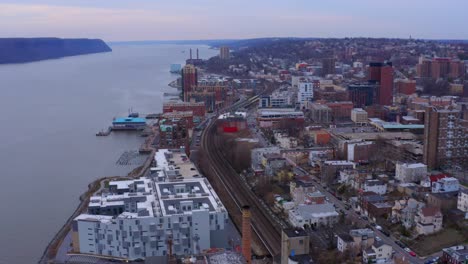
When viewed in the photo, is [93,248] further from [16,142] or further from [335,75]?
[335,75]

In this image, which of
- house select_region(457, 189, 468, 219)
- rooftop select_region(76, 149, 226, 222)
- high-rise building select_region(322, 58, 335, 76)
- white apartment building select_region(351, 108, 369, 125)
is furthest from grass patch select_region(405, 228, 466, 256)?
high-rise building select_region(322, 58, 335, 76)

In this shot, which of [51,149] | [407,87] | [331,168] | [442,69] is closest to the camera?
[331,168]

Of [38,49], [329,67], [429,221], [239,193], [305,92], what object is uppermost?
[38,49]

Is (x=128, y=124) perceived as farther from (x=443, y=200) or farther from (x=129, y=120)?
(x=443, y=200)

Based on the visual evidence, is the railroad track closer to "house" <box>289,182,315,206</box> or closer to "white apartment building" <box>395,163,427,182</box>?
"house" <box>289,182,315,206</box>

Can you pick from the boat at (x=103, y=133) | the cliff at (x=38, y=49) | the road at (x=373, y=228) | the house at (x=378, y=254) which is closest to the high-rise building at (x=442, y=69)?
the boat at (x=103, y=133)

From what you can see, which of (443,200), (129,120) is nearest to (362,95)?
(129,120)

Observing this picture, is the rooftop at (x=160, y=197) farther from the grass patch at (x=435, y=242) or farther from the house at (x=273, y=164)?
the grass patch at (x=435, y=242)
